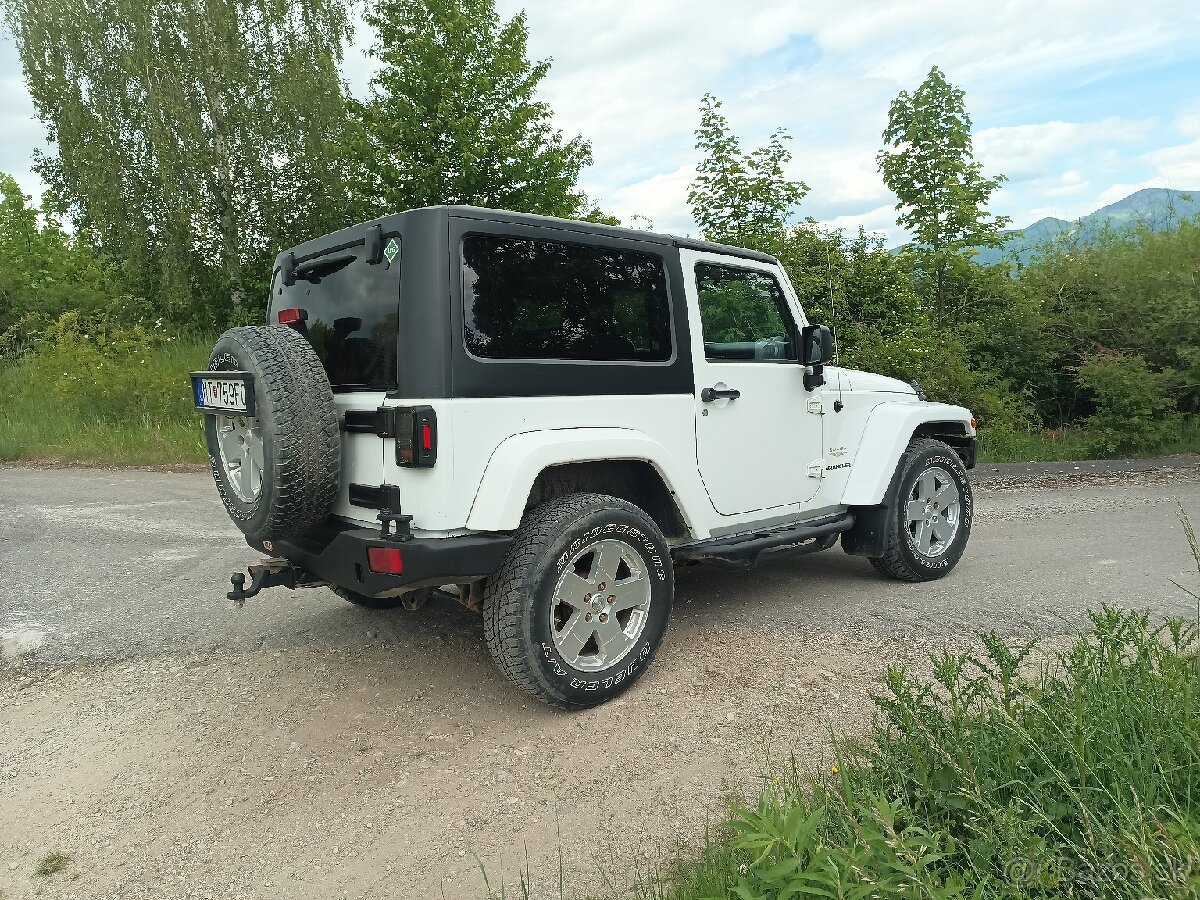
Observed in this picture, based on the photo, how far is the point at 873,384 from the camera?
5289 mm

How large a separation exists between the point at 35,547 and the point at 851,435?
21.5 feet

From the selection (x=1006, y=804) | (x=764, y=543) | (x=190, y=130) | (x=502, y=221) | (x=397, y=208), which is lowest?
(x=1006, y=804)

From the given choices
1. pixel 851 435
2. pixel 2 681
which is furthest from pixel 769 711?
pixel 2 681

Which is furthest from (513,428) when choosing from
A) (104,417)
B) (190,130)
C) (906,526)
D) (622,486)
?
(190,130)

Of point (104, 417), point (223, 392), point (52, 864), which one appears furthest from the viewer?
point (104, 417)

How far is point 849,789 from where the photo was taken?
225 centimetres

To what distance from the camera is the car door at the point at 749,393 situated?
413 centimetres

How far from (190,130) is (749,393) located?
65.7ft

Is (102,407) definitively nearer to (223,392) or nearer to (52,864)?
(223,392)

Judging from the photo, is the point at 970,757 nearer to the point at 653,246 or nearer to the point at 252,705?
the point at 653,246

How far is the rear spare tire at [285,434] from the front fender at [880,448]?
9.89ft

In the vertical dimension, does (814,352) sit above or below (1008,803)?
above

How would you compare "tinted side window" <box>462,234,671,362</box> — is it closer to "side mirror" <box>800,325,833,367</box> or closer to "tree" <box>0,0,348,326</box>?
"side mirror" <box>800,325,833,367</box>

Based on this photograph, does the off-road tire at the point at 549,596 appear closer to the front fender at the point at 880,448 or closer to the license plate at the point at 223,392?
the license plate at the point at 223,392
